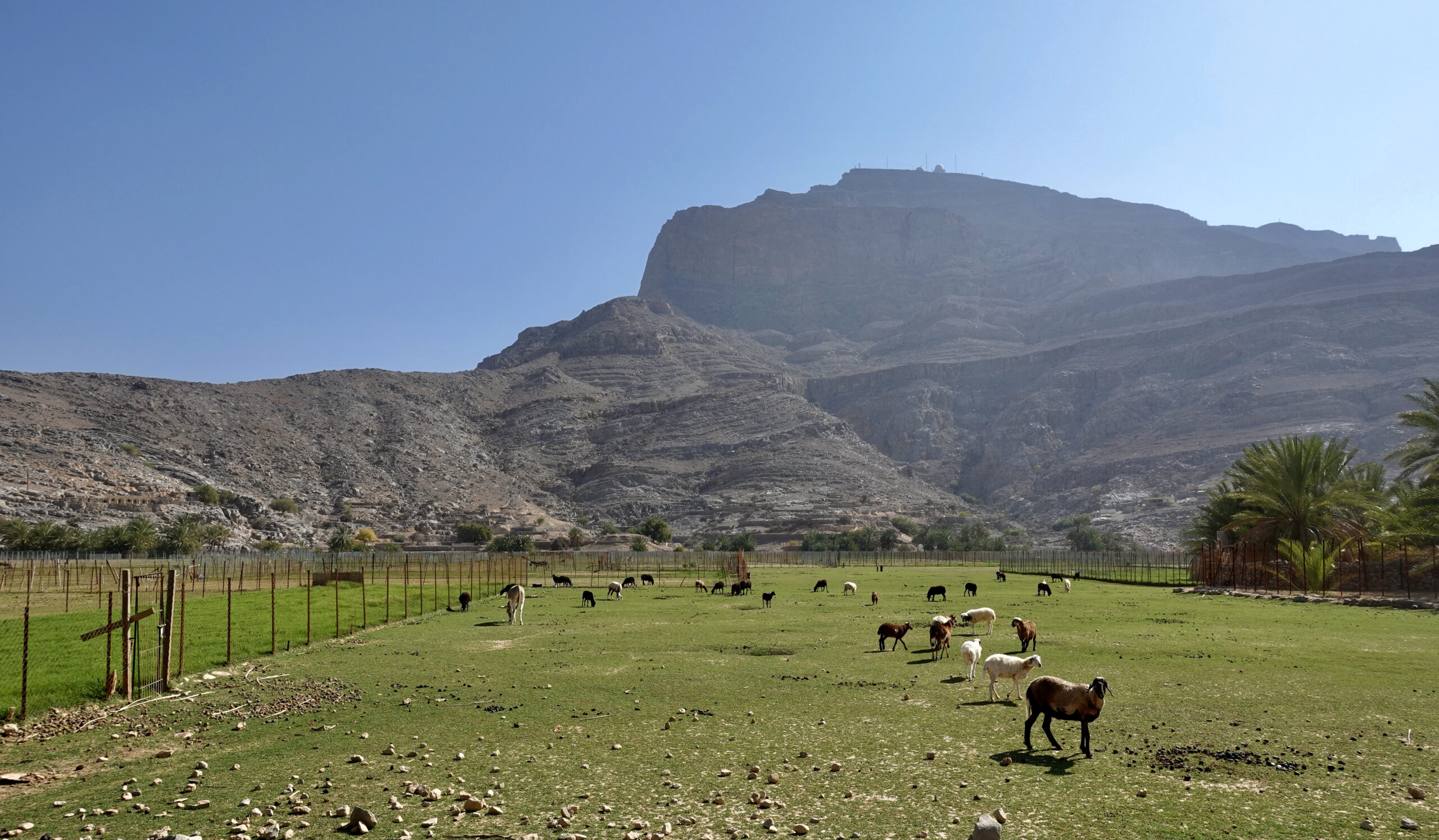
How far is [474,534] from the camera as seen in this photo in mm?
119625

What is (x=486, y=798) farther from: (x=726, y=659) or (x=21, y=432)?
(x=21, y=432)

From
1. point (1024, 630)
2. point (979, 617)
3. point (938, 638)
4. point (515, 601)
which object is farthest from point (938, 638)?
point (515, 601)

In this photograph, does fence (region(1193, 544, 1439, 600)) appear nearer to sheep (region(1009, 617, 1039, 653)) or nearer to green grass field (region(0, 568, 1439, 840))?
green grass field (region(0, 568, 1439, 840))

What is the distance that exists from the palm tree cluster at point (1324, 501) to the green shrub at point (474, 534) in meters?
92.2

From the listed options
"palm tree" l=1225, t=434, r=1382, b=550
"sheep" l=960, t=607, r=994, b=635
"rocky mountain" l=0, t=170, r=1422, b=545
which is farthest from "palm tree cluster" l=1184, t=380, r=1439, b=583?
"rocky mountain" l=0, t=170, r=1422, b=545

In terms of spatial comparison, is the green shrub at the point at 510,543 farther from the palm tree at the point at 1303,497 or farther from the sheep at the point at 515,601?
the sheep at the point at 515,601

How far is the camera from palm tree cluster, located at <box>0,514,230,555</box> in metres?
74.2

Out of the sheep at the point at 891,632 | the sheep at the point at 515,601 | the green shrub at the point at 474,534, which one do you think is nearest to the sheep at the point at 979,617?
the sheep at the point at 891,632

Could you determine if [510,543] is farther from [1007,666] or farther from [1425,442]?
[1007,666]

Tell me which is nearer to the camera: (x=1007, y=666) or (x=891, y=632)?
(x=1007, y=666)

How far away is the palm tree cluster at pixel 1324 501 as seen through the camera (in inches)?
1587

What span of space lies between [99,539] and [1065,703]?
3522 inches

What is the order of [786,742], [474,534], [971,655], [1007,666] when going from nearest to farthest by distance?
1. [786,742]
2. [1007,666]
3. [971,655]
4. [474,534]

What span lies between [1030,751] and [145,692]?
46.7 ft
